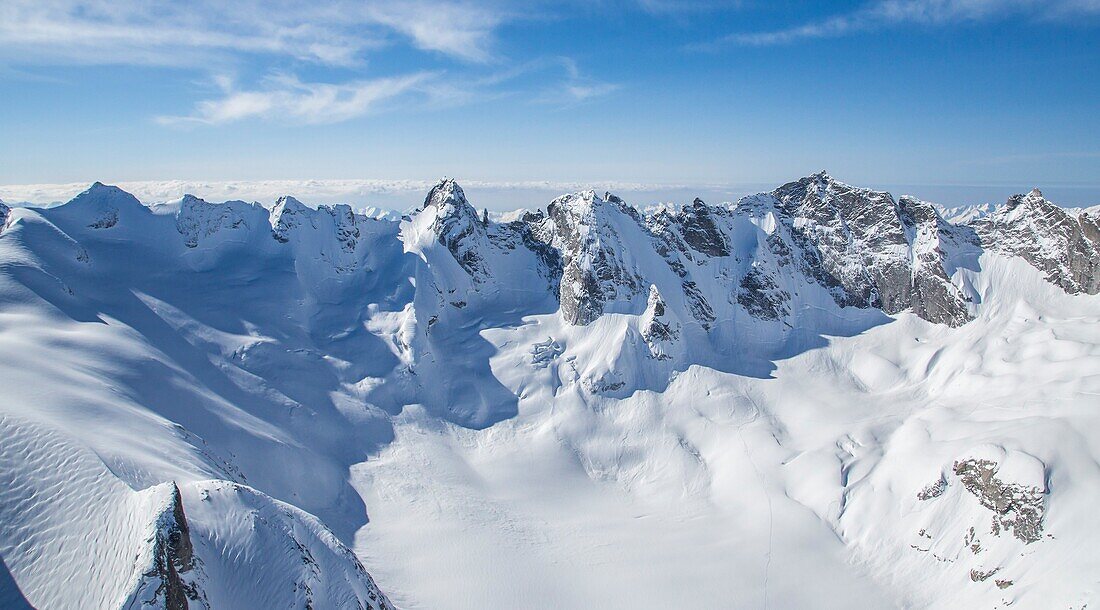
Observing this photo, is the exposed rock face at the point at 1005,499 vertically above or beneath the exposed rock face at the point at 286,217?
beneath

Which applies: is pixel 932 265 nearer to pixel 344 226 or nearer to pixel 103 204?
pixel 344 226

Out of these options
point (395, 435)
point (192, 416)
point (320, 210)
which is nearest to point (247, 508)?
point (192, 416)

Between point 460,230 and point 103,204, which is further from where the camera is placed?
point 460,230

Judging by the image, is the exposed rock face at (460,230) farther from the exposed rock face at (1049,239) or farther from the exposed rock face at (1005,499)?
the exposed rock face at (1049,239)

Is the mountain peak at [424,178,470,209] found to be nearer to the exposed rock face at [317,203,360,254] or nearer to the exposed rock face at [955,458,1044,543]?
the exposed rock face at [317,203,360,254]

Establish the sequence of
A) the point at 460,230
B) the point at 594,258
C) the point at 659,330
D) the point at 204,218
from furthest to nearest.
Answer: the point at 460,230, the point at 204,218, the point at 594,258, the point at 659,330

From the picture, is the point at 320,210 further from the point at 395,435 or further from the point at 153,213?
the point at 395,435

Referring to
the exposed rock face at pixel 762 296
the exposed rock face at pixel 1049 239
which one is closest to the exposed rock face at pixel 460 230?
the exposed rock face at pixel 762 296

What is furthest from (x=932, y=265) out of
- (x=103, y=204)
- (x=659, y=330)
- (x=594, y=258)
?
(x=103, y=204)
